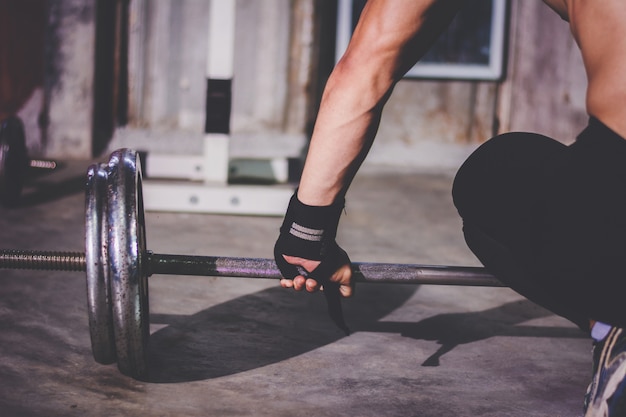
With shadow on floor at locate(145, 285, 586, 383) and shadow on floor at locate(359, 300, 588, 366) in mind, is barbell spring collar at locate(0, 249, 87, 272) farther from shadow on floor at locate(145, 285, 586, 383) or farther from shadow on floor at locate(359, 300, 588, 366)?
shadow on floor at locate(359, 300, 588, 366)

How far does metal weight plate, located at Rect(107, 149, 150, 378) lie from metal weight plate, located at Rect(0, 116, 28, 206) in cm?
163

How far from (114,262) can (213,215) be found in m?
1.82

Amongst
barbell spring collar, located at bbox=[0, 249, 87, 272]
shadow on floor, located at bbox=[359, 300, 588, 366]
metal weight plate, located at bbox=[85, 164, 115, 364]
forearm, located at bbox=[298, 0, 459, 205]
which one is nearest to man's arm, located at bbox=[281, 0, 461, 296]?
forearm, located at bbox=[298, 0, 459, 205]

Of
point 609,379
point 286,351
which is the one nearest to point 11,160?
point 286,351

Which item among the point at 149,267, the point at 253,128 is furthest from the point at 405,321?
the point at 253,128

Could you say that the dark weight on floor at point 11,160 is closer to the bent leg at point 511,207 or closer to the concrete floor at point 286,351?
the concrete floor at point 286,351

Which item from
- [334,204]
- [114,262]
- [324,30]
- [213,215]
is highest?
[324,30]

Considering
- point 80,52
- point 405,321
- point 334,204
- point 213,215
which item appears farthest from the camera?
point 80,52

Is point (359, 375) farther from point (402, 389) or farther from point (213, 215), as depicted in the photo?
point (213, 215)

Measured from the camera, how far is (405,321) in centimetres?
210

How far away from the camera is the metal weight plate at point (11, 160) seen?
2965mm

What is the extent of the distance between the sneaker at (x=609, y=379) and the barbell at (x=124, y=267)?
386 mm

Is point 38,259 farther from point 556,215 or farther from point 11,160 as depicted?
point 11,160

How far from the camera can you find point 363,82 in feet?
3.89
